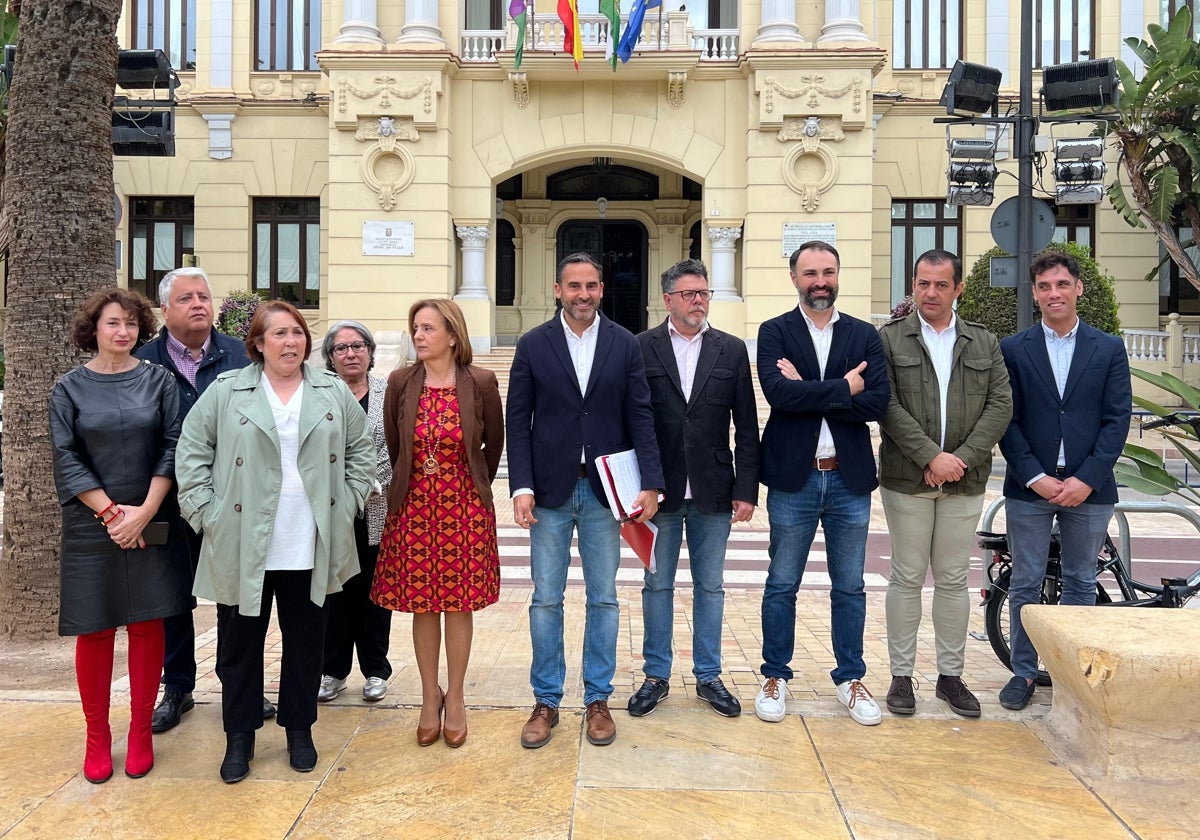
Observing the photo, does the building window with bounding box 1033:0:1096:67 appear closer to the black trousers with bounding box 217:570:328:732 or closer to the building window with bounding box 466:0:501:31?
the building window with bounding box 466:0:501:31

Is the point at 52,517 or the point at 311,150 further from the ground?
the point at 311,150

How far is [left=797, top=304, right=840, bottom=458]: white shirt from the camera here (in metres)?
4.67

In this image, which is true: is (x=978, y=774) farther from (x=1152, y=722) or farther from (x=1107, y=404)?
(x=1107, y=404)

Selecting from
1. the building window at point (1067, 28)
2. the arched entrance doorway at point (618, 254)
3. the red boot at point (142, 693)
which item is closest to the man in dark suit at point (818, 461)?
the red boot at point (142, 693)

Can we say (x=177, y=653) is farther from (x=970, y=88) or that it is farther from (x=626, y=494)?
(x=970, y=88)

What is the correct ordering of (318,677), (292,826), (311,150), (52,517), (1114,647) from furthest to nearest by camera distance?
(311,150) < (52,517) < (318,677) < (1114,647) < (292,826)

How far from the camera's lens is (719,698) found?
4695 millimetres

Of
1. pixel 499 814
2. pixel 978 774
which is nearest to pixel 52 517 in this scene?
pixel 499 814

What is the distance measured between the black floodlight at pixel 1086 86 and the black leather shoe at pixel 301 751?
11941 millimetres

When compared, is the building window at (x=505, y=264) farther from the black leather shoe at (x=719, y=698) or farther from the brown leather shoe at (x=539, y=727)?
the brown leather shoe at (x=539, y=727)

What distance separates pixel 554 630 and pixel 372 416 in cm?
141

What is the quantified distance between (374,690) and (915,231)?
2030 centimetres

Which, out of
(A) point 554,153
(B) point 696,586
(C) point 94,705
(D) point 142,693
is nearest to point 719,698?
(B) point 696,586

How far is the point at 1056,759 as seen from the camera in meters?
4.18
